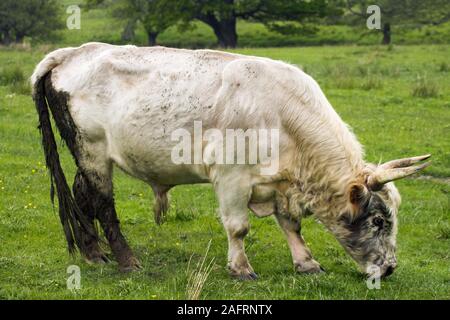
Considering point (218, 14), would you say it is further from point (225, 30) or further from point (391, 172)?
point (391, 172)

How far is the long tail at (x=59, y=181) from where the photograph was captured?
772 centimetres

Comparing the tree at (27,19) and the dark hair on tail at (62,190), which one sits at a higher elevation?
the tree at (27,19)

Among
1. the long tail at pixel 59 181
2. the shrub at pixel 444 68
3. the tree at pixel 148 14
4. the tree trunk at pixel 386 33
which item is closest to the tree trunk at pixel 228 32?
the tree at pixel 148 14

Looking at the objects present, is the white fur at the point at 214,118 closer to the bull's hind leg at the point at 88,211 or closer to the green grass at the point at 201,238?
the bull's hind leg at the point at 88,211

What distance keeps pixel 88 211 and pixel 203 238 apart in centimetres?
152

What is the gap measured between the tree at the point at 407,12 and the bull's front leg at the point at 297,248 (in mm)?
31221

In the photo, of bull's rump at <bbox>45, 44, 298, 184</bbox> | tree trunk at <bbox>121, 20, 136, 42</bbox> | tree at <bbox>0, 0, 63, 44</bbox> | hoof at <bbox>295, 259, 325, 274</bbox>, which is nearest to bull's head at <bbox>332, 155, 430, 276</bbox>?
hoof at <bbox>295, 259, 325, 274</bbox>

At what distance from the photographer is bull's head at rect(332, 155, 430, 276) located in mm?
6891

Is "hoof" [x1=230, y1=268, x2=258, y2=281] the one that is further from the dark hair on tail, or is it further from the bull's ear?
the dark hair on tail

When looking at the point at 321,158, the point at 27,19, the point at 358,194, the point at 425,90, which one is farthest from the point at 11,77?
the point at 27,19

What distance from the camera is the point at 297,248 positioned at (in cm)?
761
